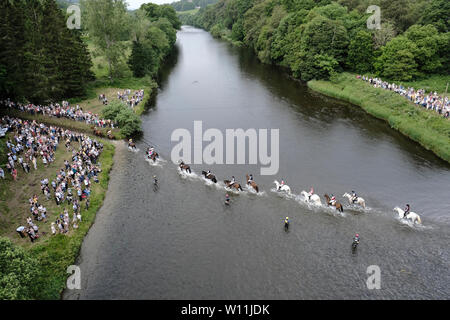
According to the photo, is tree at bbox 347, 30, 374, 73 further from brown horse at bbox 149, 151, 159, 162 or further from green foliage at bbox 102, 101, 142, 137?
brown horse at bbox 149, 151, 159, 162

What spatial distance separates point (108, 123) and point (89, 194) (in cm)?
1987

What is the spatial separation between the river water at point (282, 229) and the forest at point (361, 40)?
22.9m

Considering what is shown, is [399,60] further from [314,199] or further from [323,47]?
[314,199]

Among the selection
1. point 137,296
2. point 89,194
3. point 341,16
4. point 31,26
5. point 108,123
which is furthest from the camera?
point 341,16

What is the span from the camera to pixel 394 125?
51.4m

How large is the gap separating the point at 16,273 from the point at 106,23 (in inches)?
2291

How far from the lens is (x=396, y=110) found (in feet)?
178

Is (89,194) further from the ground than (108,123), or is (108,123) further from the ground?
(108,123)

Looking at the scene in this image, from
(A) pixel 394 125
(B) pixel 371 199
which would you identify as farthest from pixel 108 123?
(A) pixel 394 125

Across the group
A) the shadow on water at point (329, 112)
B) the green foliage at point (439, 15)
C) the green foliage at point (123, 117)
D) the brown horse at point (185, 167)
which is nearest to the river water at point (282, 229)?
the shadow on water at point (329, 112)

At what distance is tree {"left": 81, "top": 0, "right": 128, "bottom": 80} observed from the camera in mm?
64250

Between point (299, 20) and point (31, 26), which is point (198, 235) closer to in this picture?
point (31, 26)

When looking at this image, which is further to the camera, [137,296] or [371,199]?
[371,199]

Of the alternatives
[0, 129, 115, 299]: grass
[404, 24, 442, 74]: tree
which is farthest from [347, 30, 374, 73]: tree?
[0, 129, 115, 299]: grass
